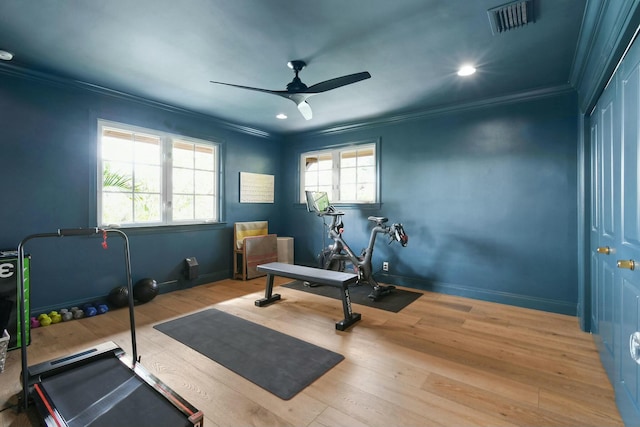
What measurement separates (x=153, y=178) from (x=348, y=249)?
9.43 feet

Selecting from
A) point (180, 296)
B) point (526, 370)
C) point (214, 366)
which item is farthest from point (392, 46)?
point (180, 296)

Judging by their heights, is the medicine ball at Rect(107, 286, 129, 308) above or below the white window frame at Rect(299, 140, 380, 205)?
below

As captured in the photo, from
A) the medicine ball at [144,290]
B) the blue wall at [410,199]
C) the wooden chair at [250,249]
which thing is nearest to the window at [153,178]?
the blue wall at [410,199]

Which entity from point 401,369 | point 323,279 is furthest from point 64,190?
point 401,369

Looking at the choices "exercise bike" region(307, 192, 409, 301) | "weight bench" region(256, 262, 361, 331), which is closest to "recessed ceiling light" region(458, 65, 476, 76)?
"exercise bike" region(307, 192, 409, 301)

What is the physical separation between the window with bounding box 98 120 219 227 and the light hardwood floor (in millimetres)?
1280

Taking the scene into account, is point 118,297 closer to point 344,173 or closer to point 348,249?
point 348,249

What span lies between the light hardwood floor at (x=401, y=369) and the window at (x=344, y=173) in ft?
6.76

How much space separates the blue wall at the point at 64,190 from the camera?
299 centimetres

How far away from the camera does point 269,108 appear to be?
4238mm

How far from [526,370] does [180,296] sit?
12.6 ft

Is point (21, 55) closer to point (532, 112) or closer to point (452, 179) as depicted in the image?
point (452, 179)

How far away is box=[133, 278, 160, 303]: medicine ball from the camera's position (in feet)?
11.9

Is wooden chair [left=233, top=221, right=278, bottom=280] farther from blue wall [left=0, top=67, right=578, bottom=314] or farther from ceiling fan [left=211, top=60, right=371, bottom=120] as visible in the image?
ceiling fan [left=211, top=60, right=371, bottom=120]
